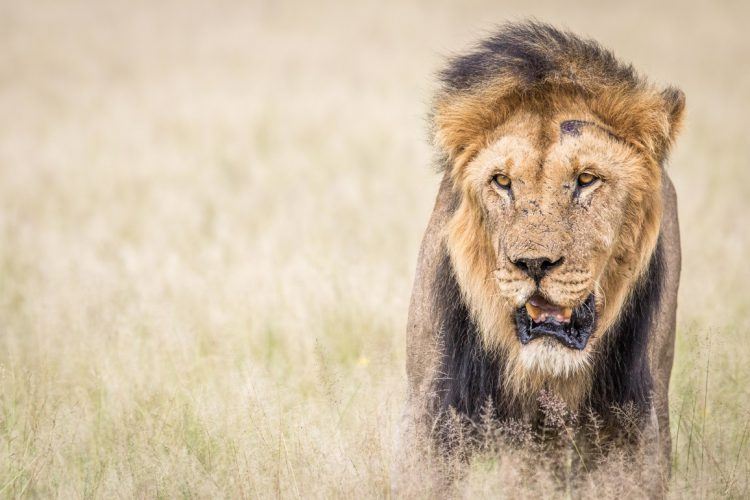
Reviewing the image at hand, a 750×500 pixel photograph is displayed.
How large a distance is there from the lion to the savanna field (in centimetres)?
37

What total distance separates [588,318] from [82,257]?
571 centimetres

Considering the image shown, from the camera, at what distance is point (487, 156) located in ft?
13.2

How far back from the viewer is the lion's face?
3.75 meters

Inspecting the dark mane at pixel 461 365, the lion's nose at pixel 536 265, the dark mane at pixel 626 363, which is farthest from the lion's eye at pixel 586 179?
the dark mane at pixel 461 365

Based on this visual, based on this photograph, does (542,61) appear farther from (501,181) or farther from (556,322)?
(556,322)

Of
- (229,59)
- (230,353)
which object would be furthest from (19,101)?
(230,353)

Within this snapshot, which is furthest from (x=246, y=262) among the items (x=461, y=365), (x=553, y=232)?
(x=553, y=232)

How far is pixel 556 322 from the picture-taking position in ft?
12.5

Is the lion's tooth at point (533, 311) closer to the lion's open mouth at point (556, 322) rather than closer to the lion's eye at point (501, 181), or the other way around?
the lion's open mouth at point (556, 322)

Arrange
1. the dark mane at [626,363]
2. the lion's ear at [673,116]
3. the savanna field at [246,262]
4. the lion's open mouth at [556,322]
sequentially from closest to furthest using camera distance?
the lion's open mouth at [556,322] < the lion's ear at [673,116] < the dark mane at [626,363] < the savanna field at [246,262]

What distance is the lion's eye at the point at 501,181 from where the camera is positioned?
3.92m

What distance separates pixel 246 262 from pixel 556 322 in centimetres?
507

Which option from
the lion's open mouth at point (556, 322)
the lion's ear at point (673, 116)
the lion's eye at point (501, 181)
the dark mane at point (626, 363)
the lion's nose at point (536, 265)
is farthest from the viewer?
the dark mane at point (626, 363)

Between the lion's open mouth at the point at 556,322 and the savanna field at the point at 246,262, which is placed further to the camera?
the savanna field at the point at 246,262
